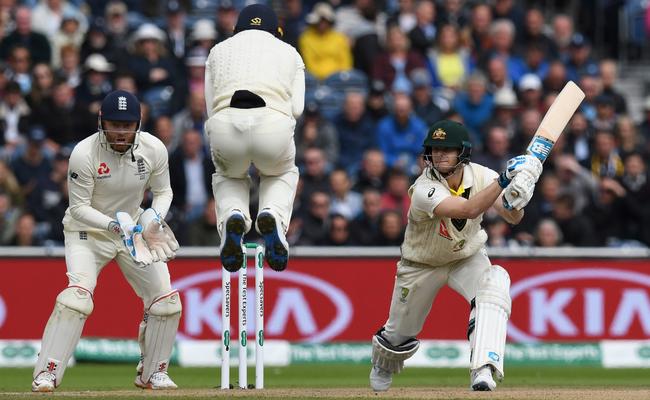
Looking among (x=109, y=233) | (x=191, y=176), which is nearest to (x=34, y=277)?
(x=191, y=176)

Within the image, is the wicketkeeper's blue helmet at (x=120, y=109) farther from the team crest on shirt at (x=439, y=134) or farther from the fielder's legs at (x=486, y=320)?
the fielder's legs at (x=486, y=320)

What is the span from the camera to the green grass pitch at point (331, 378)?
1270cm

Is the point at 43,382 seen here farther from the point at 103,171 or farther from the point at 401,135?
the point at 401,135

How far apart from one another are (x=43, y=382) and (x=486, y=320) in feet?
10.7

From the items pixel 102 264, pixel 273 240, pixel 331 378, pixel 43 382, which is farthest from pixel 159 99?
pixel 273 240

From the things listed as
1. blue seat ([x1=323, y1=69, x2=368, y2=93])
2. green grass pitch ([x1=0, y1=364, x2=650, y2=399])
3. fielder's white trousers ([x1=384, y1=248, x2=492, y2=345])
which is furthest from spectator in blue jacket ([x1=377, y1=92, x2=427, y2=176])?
fielder's white trousers ([x1=384, y1=248, x2=492, y2=345])

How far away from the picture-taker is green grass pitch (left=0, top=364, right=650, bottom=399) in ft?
41.7

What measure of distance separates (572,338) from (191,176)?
184 inches

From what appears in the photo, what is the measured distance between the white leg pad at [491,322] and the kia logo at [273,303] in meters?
5.48

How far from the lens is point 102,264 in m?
11.5

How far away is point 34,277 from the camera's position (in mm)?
15883

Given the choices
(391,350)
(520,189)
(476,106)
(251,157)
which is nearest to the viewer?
(520,189)

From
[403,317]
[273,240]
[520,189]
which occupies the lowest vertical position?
[403,317]

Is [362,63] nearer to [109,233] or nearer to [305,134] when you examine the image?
[305,134]
